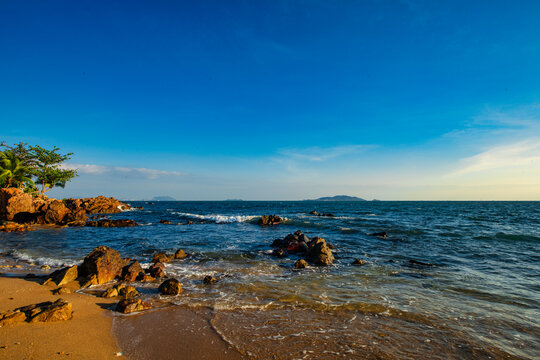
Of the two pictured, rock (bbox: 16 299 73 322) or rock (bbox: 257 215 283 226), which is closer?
rock (bbox: 16 299 73 322)

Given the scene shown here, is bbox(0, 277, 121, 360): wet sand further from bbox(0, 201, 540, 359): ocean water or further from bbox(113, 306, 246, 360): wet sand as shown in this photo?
bbox(0, 201, 540, 359): ocean water

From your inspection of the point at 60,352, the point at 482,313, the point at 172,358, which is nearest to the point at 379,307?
the point at 482,313

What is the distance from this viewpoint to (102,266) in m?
9.87

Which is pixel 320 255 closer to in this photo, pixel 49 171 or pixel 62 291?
pixel 62 291

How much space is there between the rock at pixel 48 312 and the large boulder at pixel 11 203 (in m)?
36.5

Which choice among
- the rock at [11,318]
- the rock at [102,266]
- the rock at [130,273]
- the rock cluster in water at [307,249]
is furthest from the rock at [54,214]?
the rock at [11,318]

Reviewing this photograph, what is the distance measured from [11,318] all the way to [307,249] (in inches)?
Answer: 527

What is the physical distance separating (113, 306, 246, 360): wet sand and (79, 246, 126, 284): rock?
12.9 ft

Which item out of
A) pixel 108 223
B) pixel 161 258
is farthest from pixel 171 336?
pixel 108 223

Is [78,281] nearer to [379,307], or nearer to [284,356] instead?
[284,356]

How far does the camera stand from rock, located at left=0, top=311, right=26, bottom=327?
18.6 ft

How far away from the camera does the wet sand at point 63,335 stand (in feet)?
15.9

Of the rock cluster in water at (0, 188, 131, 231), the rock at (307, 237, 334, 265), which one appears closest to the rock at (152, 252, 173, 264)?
the rock at (307, 237, 334, 265)

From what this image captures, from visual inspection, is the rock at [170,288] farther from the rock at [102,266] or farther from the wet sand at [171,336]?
the rock at [102,266]
